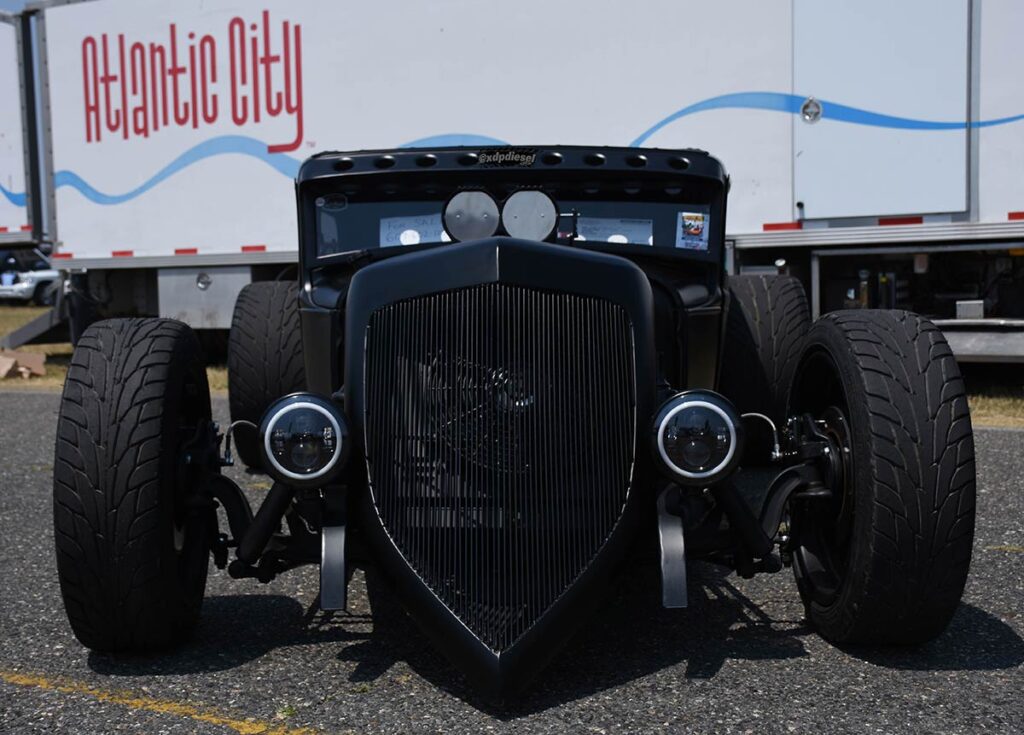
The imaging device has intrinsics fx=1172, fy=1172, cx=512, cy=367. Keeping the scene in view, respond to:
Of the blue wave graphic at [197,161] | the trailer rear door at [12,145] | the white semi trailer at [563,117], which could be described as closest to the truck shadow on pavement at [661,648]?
the white semi trailer at [563,117]

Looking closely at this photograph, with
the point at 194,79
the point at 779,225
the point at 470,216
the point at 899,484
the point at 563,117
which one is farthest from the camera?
the point at 194,79

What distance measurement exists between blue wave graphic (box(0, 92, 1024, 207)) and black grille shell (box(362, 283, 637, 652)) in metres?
6.49

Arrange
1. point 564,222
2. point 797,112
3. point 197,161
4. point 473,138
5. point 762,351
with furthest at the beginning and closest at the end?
point 197,161
point 473,138
point 797,112
point 762,351
point 564,222

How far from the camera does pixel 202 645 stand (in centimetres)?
354

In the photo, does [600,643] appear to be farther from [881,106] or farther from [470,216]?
[881,106]

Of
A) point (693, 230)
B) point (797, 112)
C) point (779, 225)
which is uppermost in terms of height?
point (797, 112)

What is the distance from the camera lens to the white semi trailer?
879 centimetres

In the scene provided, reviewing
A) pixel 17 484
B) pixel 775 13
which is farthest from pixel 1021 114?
Result: pixel 17 484

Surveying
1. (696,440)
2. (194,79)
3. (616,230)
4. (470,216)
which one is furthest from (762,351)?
(194,79)

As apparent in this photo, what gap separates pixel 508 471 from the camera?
3.01m

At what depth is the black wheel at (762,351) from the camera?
602 cm

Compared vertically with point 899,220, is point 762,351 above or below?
below

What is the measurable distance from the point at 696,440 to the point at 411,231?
184 centimetres

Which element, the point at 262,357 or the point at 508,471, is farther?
the point at 262,357
